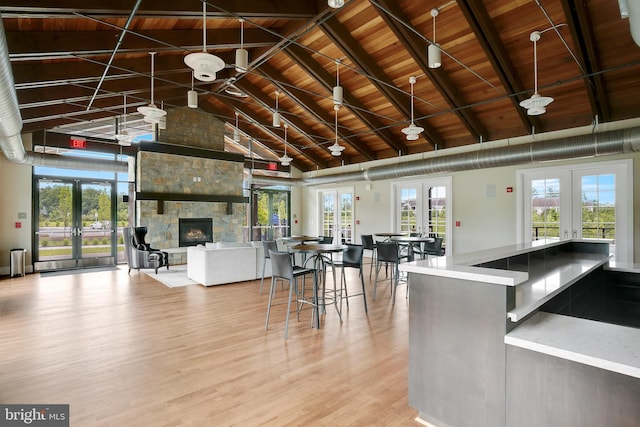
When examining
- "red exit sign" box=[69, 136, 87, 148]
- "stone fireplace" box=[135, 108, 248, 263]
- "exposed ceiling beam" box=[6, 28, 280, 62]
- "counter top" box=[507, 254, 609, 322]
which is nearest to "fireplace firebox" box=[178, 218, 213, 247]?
"stone fireplace" box=[135, 108, 248, 263]

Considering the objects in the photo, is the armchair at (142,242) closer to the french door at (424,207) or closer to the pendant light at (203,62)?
the pendant light at (203,62)

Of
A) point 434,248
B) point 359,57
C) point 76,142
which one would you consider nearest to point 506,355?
point 434,248

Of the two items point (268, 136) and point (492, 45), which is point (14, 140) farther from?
point (492, 45)

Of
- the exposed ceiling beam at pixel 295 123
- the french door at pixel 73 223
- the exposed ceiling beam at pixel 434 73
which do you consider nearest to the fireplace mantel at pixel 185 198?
the french door at pixel 73 223

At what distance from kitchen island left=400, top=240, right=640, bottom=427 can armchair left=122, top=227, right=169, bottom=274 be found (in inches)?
265

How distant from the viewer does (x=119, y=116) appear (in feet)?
27.1

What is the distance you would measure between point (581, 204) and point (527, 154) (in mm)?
1434

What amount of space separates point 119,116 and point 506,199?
934 centimetres

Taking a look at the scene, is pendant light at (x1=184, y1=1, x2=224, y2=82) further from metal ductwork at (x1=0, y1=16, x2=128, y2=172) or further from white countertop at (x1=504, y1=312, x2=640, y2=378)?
white countertop at (x1=504, y1=312, x2=640, y2=378)

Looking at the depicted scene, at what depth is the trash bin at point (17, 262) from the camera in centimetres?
686

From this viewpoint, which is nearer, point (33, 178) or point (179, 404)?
point (179, 404)

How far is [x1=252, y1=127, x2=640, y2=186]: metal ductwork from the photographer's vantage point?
5.02 meters

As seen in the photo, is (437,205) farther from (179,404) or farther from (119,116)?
(119,116)

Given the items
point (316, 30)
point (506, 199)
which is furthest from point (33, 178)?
point (506, 199)
